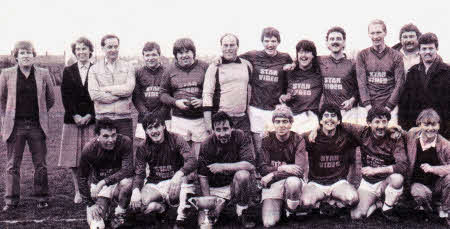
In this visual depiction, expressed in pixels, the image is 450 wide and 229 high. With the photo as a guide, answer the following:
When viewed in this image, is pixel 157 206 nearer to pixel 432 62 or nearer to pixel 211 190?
pixel 211 190

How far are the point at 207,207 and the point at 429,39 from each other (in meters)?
2.89

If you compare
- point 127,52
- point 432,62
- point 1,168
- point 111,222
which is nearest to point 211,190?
point 111,222

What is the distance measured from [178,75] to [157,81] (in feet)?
1.15

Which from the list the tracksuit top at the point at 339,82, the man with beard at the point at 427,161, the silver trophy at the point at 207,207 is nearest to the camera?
the silver trophy at the point at 207,207

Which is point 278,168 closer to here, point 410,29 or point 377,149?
point 377,149

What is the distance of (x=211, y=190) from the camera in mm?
5434

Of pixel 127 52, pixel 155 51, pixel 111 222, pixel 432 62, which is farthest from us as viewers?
pixel 127 52

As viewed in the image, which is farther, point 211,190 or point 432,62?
point 432,62

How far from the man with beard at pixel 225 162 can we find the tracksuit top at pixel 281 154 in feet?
0.50

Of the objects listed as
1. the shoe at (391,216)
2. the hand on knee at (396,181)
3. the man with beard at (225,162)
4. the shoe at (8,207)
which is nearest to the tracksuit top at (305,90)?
the man with beard at (225,162)

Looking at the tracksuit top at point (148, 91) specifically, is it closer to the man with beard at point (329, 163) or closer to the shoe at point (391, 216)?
the man with beard at point (329, 163)

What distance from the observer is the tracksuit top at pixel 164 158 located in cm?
532

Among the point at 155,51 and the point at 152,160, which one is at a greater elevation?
the point at 155,51

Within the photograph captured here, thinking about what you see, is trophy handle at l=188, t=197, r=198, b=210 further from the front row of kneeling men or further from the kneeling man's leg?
the kneeling man's leg
